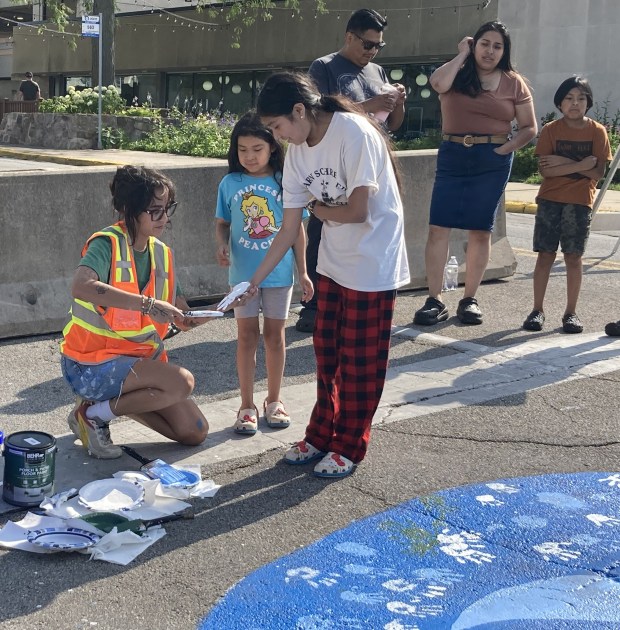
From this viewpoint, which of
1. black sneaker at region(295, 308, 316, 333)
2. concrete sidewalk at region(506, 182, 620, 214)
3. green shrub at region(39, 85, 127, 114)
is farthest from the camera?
green shrub at region(39, 85, 127, 114)

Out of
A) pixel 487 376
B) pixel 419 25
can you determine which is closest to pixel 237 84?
pixel 419 25

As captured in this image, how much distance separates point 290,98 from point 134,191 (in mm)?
851

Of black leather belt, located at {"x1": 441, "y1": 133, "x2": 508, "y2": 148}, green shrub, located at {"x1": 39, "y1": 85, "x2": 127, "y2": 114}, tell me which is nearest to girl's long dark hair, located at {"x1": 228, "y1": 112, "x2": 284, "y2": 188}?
black leather belt, located at {"x1": 441, "y1": 133, "x2": 508, "y2": 148}

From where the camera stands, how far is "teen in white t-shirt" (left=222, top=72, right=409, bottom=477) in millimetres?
4234

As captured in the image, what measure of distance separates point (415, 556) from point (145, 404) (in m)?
1.54

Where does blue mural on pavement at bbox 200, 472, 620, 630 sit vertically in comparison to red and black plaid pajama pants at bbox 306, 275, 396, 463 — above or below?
below

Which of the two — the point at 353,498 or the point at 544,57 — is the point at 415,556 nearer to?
the point at 353,498

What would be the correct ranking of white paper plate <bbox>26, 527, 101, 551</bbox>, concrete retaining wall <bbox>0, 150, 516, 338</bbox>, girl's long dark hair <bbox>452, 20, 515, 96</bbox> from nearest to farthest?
white paper plate <bbox>26, 527, 101, 551</bbox>
concrete retaining wall <bbox>0, 150, 516, 338</bbox>
girl's long dark hair <bbox>452, 20, 515, 96</bbox>

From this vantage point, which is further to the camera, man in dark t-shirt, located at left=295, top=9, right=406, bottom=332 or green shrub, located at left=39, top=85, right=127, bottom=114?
green shrub, located at left=39, top=85, right=127, bottom=114

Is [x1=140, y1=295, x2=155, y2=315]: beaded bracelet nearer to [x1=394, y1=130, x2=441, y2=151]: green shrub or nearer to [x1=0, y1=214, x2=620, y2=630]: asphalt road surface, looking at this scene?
[x1=0, y1=214, x2=620, y2=630]: asphalt road surface

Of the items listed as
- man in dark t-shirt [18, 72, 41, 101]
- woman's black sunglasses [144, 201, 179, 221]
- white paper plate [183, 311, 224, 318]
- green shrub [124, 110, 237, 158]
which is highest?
man in dark t-shirt [18, 72, 41, 101]

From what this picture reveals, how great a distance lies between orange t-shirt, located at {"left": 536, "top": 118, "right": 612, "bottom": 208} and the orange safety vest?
3.82 m

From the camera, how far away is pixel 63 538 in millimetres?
3711

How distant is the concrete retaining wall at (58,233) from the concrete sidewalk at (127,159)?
8423 millimetres
